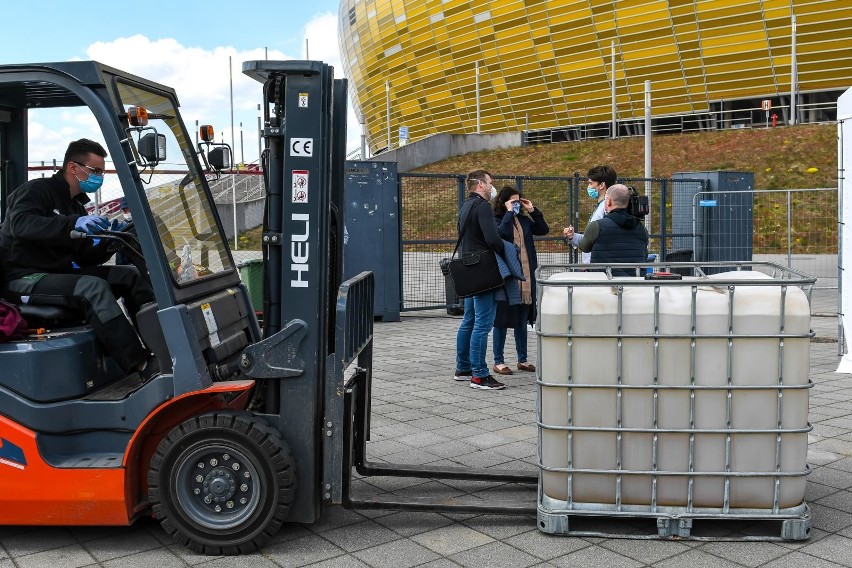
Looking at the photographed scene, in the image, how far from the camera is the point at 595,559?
4.27m

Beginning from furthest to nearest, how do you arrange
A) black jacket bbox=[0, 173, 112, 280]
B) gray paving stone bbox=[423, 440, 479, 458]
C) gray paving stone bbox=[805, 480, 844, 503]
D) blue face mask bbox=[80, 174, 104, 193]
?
gray paving stone bbox=[423, 440, 479, 458]
gray paving stone bbox=[805, 480, 844, 503]
blue face mask bbox=[80, 174, 104, 193]
black jacket bbox=[0, 173, 112, 280]

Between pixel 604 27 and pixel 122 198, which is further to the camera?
pixel 604 27

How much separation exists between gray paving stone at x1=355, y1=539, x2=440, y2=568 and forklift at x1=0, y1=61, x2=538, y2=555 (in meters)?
0.27

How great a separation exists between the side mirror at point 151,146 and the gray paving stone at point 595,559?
2636 millimetres

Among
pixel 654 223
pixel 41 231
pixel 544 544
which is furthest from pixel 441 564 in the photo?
pixel 654 223

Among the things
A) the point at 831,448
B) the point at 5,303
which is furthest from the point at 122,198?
the point at 831,448

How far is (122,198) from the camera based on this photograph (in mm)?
4422

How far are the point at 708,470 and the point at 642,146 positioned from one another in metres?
38.4

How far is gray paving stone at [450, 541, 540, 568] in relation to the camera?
4230 mm

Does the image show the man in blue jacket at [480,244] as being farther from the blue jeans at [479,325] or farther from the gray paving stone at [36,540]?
the gray paving stone at [36,540]

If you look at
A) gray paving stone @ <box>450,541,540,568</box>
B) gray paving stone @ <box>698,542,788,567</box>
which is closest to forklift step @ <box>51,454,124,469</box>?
gray paving stone @ <box>450,541,540,568</box>

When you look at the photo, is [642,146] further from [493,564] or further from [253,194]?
[493,564]

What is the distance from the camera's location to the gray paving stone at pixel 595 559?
4207 millimetres

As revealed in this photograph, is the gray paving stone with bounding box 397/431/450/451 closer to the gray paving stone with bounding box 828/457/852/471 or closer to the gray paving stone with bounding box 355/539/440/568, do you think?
the gray paving stone with bounding box 355/539/440/568
